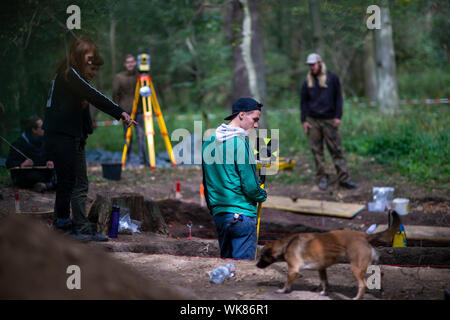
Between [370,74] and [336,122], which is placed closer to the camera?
[336,122]

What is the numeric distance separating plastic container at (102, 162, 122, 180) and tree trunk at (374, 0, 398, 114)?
29.1 ft

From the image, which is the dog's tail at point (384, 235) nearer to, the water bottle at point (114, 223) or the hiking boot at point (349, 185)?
the water bottle at point (114, 223)

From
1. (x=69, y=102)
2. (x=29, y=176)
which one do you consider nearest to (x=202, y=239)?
(x=69, y=102)

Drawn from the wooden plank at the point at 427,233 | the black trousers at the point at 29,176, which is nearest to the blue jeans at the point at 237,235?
the wooden plank at the point at 427,233

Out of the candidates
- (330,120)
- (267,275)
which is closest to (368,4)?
(330,120)

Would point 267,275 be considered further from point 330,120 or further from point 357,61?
point 357,61

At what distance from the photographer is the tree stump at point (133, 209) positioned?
19.9 ft

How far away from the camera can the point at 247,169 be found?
434 cm

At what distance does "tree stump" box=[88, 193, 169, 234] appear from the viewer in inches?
239

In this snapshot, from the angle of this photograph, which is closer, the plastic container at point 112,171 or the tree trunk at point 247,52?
the plastic container at point 112,171

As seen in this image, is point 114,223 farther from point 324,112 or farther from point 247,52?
point 247,52

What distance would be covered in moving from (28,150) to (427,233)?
232 inches

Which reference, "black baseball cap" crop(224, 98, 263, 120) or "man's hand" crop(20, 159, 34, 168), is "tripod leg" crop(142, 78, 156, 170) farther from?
"black baseball cap" crop(224, 98, 263, 120)

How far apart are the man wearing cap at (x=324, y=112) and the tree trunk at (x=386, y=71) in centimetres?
627
